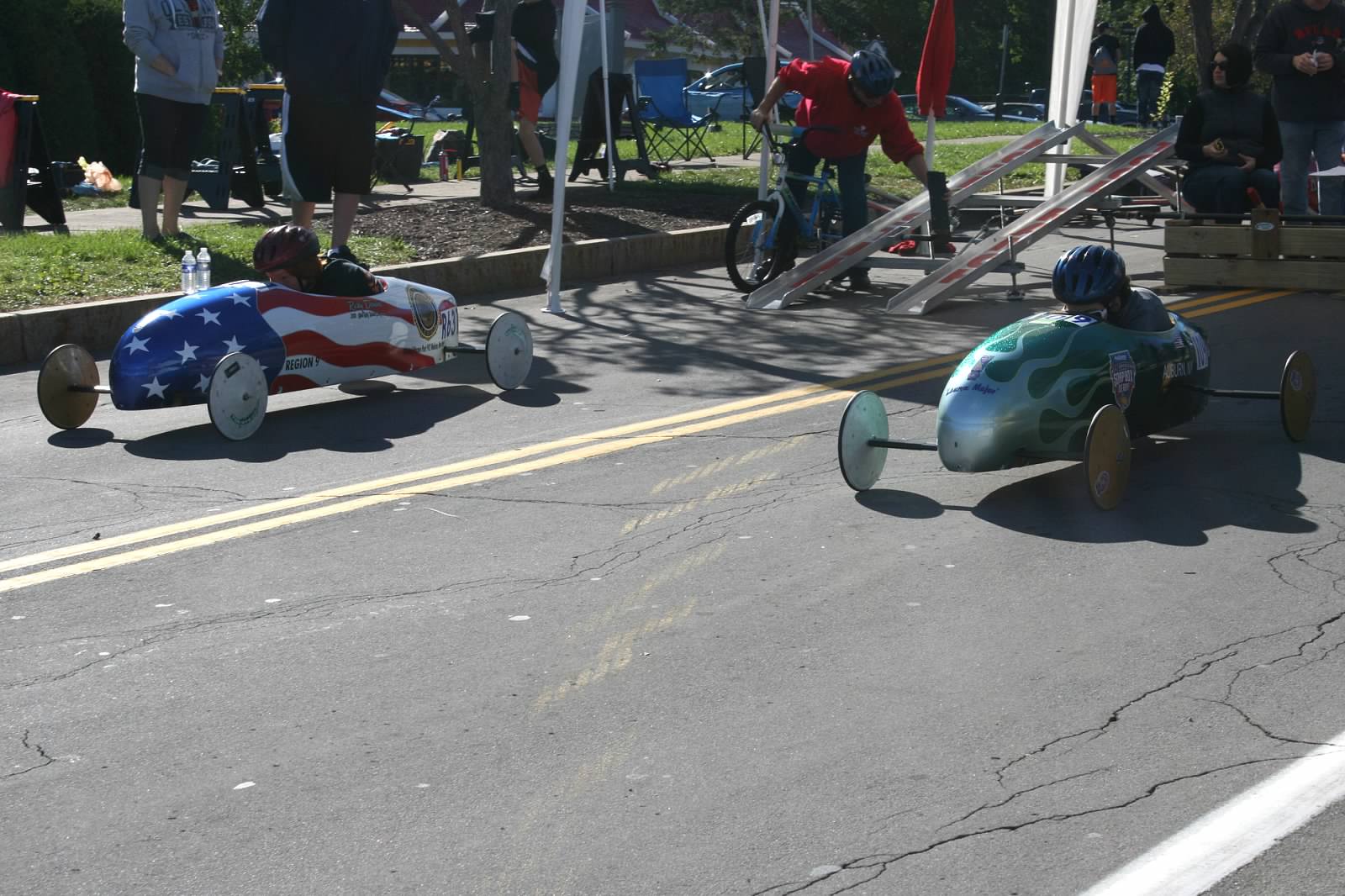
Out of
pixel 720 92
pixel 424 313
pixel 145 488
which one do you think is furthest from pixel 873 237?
pixel 720 92

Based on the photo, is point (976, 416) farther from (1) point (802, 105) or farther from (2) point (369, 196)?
(2) point (369, 196)

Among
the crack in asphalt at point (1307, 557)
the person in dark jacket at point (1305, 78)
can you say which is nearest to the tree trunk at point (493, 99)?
the person in dark jacket at point (1305, 78)

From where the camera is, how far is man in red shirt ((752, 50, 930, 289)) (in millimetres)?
12383

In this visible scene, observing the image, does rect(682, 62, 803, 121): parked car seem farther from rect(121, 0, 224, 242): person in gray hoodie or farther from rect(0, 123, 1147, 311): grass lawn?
rect(121, 0, 224, 242): person in gray hoodie

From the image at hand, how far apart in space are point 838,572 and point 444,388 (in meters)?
4.13

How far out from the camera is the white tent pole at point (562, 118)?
12.1 meters

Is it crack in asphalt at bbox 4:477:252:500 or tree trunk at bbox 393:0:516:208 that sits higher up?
tree trunk at bbox 393:0:516:208

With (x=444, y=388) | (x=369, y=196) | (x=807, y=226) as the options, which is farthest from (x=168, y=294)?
(x=369, y=196)

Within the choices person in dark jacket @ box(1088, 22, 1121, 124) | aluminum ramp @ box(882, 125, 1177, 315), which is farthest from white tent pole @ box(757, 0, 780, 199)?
person in dark jacket @ box(1088, 22, 1121, 124)

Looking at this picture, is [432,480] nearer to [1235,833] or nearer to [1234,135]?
[1235,833]

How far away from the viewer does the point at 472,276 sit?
13.5 m

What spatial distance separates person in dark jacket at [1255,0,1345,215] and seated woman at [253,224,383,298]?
308 inches

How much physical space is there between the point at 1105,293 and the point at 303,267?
4000 millimetres

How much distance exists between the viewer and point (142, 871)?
12.5 ft
